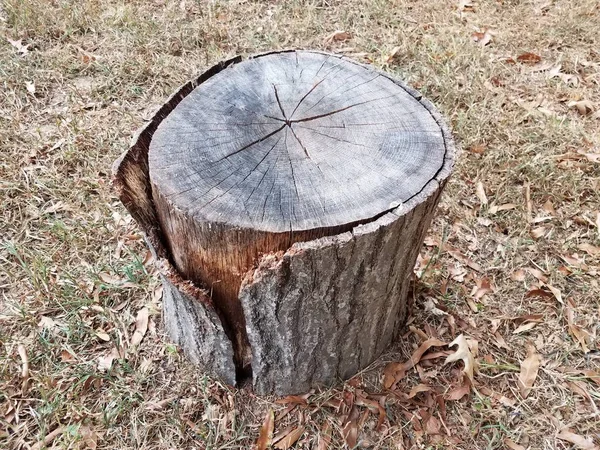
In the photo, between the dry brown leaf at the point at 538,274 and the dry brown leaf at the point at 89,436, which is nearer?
the dry brown leaf at the point at 89,436

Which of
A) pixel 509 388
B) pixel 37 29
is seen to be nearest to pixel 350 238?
pixel 509 388

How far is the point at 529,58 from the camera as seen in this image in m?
4.18

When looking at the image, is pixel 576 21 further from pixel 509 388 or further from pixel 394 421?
pixel 394 421

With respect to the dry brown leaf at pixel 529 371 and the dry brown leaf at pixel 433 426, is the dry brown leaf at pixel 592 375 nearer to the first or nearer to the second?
the dry brown leaf at pixel 529 371

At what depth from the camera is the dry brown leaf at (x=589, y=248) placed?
112 inches

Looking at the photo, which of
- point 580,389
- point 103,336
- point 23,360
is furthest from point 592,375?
point 23,360

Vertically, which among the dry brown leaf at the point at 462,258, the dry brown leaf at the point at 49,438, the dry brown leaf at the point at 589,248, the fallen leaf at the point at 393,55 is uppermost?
the fallen leaf at the point at 393,55

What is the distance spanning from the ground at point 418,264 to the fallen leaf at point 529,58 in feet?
0.18

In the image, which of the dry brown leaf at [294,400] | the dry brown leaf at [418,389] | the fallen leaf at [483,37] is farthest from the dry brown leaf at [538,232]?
the fallen leaf at [483,37]

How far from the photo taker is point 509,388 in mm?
2301

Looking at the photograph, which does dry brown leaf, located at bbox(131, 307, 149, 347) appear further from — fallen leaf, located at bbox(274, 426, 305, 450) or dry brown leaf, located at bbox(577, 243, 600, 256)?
dry brown leaf, located at bbox(577, 243, 600, 256)

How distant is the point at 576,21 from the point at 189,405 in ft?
14.7

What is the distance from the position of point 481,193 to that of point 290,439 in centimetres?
191

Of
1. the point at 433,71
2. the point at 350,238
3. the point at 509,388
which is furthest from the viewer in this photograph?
the point at 433,71
